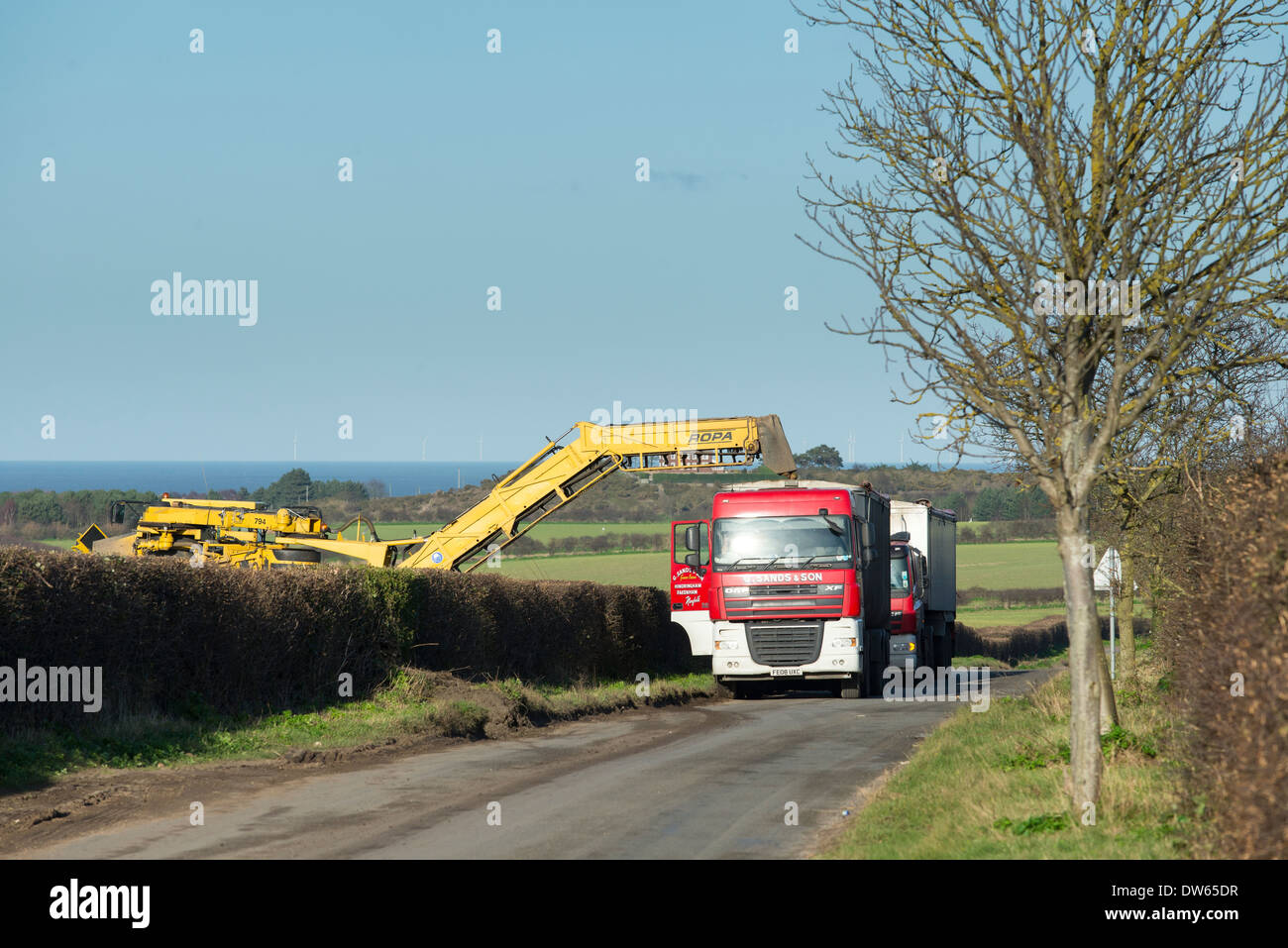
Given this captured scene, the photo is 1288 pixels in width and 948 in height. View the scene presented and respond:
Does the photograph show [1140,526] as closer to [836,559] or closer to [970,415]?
[836,559]

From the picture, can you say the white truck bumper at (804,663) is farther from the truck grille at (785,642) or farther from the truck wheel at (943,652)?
the truck wheel at (943,652)

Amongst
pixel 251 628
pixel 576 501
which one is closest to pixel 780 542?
pixel 251 628

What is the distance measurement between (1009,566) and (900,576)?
166 ft

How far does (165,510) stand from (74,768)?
1490 centimetres

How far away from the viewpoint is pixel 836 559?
23.2 metres

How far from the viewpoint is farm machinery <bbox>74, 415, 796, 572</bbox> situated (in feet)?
82.3

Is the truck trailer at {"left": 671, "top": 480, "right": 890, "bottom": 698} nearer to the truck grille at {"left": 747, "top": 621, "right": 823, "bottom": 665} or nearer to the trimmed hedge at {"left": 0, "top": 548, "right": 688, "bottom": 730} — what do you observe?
the truck grille at {"left": 747, "top": 621, "right": 823, "bottom": 665}

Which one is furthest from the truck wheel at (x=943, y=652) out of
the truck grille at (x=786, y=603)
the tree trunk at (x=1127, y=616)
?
the tree trunk at (x=1127, y=616)

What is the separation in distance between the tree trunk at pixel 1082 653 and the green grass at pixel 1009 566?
206 feet

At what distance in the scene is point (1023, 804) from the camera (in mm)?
9062

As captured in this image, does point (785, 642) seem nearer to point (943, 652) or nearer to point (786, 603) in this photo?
point (786, 603)

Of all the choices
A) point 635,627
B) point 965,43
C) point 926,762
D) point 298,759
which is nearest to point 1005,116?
point 965,43

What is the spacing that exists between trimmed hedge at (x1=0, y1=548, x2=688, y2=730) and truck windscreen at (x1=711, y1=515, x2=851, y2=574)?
386 centimetres

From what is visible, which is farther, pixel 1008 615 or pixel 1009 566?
pixel 1009 566
